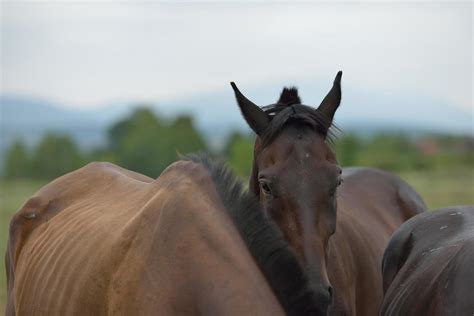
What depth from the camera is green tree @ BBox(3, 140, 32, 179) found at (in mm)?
40312

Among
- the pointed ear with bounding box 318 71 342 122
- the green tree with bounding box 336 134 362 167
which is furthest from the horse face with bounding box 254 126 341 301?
the green tree with bounding box 336 134 362 167

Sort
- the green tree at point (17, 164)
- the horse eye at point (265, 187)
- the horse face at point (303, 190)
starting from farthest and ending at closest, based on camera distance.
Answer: the green tree at point (17, 164)
the horse eye at point (265, 187)
the horse face at point (303, 190)

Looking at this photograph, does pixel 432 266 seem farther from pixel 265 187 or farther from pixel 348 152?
pixel 348 152

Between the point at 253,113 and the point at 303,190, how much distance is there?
0.68 metres

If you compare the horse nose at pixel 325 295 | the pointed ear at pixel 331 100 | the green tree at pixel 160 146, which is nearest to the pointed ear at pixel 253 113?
the pointed ear at pixel 331 100

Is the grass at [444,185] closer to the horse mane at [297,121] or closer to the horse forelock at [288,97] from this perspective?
the horse forelock at [288,97]

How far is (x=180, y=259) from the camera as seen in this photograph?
3209 millimetres

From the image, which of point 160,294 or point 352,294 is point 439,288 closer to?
point 352,294

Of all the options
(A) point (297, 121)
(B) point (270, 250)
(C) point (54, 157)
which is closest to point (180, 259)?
(B) point (270, 250)

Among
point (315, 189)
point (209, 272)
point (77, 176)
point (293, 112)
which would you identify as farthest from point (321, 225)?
point (77, 176)

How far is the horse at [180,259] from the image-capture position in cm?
302

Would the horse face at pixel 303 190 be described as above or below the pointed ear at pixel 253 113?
below

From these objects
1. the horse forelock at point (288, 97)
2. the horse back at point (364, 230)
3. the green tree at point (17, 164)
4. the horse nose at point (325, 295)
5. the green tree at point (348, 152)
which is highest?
the horse forelock at point (288, 97)

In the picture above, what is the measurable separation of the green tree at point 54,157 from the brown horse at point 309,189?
1308 inches
